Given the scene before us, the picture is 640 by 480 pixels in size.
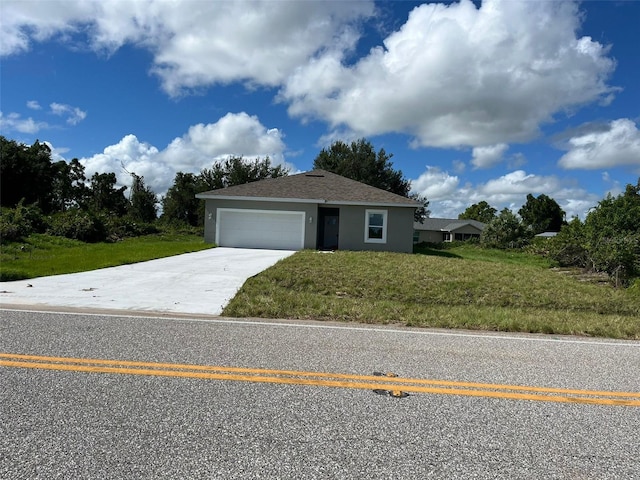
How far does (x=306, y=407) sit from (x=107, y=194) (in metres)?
43.5

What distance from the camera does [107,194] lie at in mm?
41438

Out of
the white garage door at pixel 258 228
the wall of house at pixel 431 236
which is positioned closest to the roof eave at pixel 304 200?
the white garage door at pixel 258 228

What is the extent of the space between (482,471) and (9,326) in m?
5.86

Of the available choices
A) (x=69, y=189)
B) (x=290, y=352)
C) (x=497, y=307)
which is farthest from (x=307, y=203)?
(x=69, y=189)

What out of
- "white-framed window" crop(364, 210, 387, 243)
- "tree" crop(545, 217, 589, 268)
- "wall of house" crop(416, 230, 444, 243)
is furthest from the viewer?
"wall of house" crop(416, 230, 444, 243)

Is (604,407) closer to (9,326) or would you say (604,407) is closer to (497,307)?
(497,307)

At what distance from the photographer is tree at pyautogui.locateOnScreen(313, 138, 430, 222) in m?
36.8

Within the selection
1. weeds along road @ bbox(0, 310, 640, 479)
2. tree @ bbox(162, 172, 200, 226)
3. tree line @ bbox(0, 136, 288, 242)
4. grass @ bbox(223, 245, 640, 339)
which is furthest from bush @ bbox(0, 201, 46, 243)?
tree @ bbox(162, 172, 200, 226)

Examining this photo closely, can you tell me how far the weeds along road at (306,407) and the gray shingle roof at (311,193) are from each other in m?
14.9

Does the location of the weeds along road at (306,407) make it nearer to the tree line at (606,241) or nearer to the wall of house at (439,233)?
the tree line at (606,241)

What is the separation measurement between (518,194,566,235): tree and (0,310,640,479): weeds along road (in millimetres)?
67070

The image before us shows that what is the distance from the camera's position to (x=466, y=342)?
18.7 feet

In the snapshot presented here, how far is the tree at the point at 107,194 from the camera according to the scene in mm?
40656

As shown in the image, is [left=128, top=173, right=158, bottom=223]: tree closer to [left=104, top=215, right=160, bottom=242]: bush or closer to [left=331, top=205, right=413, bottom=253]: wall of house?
[left=104, top=215, right=160, bottom=242]: bush
